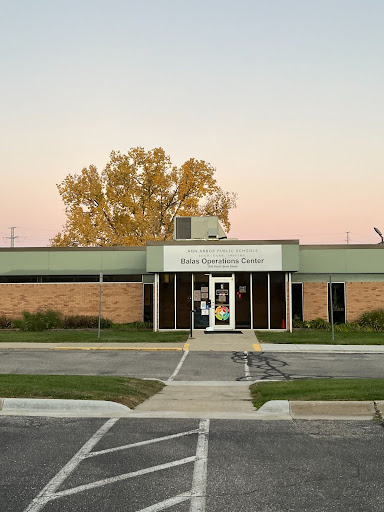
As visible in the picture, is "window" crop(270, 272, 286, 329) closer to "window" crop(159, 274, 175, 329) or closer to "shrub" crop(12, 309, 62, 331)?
"window" crop(159, 274, 175, 329)

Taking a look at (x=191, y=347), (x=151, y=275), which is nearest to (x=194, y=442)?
(x=191, y=347)

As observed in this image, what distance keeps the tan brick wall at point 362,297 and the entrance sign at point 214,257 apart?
18.7 feet

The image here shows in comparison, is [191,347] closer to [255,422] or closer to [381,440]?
[255,422]

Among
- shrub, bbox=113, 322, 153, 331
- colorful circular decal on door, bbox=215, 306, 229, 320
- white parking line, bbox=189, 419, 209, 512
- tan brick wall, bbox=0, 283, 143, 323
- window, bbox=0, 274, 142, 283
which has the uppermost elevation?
window, bbox=0, 274, 142, 283

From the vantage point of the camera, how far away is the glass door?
2659 cm

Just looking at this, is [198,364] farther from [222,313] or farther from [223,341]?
[222,313]

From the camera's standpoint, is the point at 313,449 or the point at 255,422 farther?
the point at 255,422

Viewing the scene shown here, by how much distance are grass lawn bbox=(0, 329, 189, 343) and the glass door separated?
1.88m

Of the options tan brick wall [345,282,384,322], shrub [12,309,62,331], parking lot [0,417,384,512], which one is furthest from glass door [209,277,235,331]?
parking lot [0,417,384,512]

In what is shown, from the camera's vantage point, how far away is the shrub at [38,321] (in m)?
27.0

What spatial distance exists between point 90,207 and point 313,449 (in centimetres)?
4561

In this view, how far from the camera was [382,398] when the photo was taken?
989 cm

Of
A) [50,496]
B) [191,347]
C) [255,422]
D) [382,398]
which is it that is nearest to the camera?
[50,496]

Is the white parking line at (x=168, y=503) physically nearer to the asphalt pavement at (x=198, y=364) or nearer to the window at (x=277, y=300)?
the asphalt pavement at (x=198, y=364)
